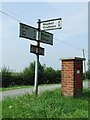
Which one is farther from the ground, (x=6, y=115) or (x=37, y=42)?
(x=37, y=42)

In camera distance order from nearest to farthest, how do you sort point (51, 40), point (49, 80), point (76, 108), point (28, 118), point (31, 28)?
point (28, 118)
point (76, 108)
point (31, 28)
point (51, 40)
point (49, 80)

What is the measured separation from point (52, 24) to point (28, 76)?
2041cm

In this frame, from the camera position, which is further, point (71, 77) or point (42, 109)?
point (71, 77)

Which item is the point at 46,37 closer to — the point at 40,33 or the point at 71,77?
the point at 40,33

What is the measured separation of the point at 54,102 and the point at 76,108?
2.30 feet

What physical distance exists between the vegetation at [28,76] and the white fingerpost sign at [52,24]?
15.3m

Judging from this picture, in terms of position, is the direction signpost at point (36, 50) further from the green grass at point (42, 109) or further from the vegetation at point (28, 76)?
the vegetation at point (28, 76)

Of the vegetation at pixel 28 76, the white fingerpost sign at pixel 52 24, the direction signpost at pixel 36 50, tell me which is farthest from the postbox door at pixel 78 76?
the vegetation at pixel 28 76

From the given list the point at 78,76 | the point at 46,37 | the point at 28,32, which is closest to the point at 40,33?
the point at 46,37

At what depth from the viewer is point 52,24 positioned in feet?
39.8

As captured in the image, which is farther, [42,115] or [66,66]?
[66,66]

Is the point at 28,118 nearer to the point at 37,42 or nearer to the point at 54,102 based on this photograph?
the point at 54,102

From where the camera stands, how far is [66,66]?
13.2 metres

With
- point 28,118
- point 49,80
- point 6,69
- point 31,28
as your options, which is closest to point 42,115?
point 28,118
